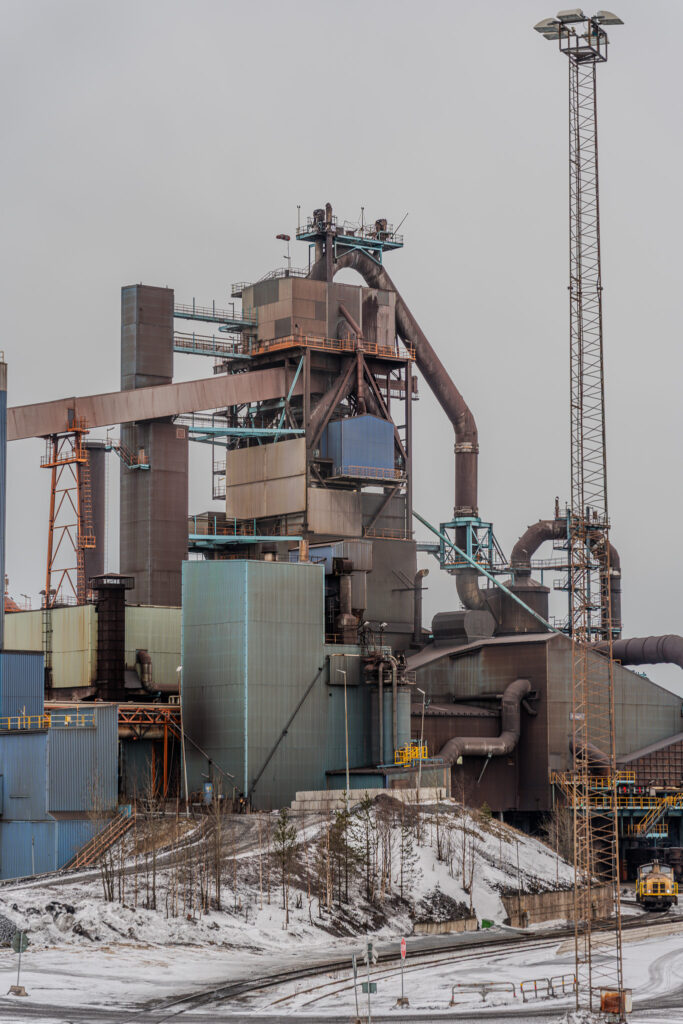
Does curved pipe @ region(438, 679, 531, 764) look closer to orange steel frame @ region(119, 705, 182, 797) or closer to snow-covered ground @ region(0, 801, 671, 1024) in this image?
snow-covered ground @ region(0, 801, 671, 1024)

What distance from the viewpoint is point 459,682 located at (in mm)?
105938

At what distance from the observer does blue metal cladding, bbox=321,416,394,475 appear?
111m

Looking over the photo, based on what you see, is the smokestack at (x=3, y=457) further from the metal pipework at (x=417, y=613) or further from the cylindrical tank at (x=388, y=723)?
the metal pipework at (x=417, y=613)

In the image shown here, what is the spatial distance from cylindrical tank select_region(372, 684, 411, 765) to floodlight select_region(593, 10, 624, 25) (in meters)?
36.4

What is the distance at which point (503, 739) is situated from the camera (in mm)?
101125

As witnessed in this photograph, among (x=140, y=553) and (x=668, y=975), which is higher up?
(x=140, y=553)

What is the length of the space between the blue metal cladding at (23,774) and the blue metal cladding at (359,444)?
1431 inches

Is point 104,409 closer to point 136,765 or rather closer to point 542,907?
point 136,765

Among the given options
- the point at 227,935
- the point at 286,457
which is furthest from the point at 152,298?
the point at 227,935

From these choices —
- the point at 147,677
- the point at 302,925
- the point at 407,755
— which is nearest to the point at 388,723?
the point at 407,755

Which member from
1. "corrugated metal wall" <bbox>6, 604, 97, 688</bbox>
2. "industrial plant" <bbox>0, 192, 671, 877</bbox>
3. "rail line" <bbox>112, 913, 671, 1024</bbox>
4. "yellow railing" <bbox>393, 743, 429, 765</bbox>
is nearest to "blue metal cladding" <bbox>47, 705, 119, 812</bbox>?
"industrial plant" <bbox>0, 192, 671, 877</bbox>

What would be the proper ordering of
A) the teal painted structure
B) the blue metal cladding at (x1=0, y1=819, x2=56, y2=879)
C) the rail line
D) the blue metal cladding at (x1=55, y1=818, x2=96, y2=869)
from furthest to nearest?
the teal painted structure, the blue metal cladding at (x1=0, y1=819, x2=56, y2=879), the blue metal cladding at (x1=55, y1=818, x2=96, y2=869), the rail line

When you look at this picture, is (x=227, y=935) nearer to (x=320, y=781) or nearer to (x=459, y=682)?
(x=320, y=781)

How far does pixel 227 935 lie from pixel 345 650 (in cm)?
2731
